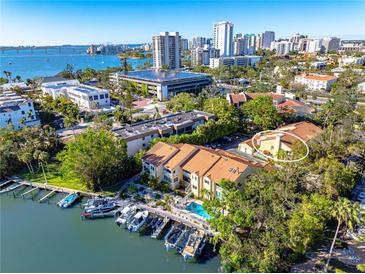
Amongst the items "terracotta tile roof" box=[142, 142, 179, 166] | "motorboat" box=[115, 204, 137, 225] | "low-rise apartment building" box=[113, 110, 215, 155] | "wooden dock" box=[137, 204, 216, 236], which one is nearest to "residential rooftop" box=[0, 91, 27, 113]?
Answer: "low-rise apartment building" box=[113, 110, 215, 155]

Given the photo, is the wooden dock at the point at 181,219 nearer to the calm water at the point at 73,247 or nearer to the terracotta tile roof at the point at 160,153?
the calm water at the point at 73,247

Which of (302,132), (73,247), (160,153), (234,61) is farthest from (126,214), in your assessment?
(234,61)

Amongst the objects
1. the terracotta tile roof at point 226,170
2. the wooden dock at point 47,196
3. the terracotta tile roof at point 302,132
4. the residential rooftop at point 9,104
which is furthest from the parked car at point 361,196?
the residential rooftop at point 9,104

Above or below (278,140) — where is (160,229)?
below

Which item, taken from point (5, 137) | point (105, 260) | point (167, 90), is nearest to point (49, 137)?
point (5, 137)

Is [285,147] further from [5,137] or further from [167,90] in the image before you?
[167,90]

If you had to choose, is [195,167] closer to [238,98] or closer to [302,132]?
Answer: [302,132]
